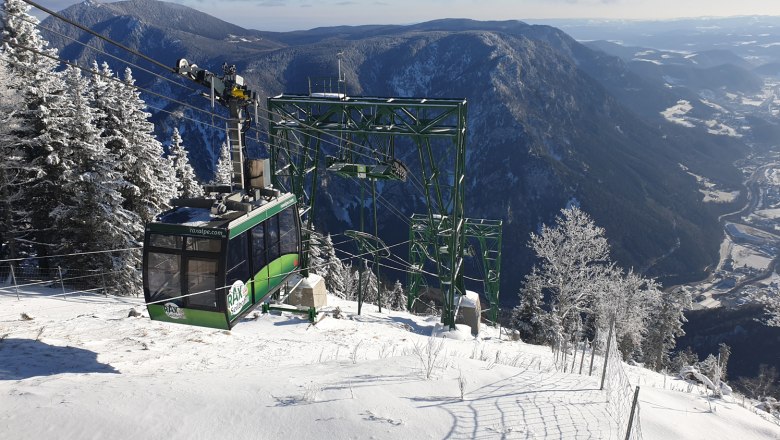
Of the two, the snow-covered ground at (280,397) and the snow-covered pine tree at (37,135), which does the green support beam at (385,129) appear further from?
the snow-covered pine tree at (37,135)

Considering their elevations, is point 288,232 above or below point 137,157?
below

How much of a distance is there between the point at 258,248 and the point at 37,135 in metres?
15.6

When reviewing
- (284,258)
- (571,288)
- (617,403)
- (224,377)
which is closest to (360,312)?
(284,258)

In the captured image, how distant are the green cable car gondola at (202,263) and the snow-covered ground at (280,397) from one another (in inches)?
46.6

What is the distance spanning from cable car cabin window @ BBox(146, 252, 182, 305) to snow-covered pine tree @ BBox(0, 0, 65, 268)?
1367cm

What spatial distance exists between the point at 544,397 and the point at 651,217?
17300 cm

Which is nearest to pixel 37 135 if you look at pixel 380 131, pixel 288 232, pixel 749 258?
pixel 288 232

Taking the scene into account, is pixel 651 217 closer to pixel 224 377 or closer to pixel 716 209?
pixel 716 209

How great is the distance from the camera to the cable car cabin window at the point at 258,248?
11.2 meters

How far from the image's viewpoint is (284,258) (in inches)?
512

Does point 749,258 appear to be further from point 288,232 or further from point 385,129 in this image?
point 288,232

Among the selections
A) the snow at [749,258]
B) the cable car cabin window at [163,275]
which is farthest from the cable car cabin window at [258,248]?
the snow at [749,258]

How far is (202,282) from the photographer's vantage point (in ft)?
32.9

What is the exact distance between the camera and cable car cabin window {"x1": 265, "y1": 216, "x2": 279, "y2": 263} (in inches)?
467
